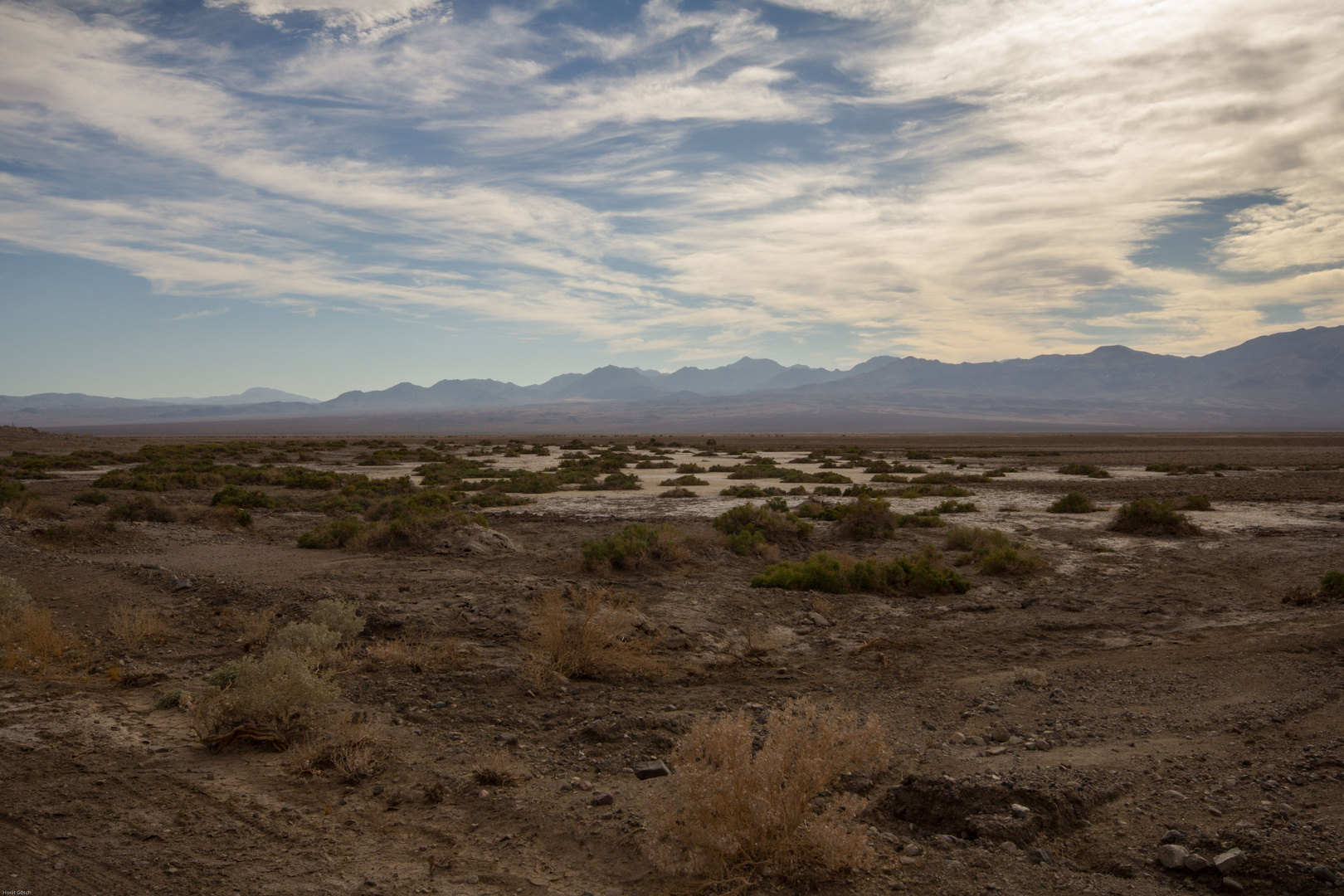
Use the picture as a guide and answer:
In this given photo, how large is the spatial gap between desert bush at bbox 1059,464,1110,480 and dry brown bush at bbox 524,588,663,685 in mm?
37676

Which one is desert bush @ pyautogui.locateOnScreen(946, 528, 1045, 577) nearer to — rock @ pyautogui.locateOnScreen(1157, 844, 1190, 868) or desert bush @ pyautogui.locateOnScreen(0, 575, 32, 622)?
rock @ pyautogui.locateOnScreen(1157, 844, 1190, 868)

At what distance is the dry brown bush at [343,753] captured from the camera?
580 cm

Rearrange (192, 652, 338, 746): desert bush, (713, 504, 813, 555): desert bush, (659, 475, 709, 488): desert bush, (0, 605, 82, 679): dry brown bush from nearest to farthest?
(192, 652, 338, 746): desert bush → (0, 605, 82, 679): dry brown bush → (713, 504, 813, 555): desert bush → (659, 475, 709, 488): desert bush

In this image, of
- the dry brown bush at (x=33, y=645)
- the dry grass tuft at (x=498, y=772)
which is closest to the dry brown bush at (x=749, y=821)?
the dry grass tuft at (x=498, y=772)

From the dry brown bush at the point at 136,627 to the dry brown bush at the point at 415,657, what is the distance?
2.87m

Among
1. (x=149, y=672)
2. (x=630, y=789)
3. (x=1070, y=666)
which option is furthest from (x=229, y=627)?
(x=1070, y=666)

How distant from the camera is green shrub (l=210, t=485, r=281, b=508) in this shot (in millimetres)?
22969

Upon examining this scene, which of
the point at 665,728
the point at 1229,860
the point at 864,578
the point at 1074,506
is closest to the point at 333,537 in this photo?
the point at 864,578

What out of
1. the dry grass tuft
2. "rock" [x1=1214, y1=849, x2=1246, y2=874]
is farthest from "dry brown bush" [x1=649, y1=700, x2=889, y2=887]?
"rock" [x1=1214, y1=849, x2=1246, y2=874]

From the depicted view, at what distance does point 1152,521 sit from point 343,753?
20646mm

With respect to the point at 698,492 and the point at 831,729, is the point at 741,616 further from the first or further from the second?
the point at 698,492

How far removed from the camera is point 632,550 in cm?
1456

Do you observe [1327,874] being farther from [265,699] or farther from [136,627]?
[136,627]

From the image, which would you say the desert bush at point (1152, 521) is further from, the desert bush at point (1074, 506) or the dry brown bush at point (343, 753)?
the dry brown bush at point (343, 753)
